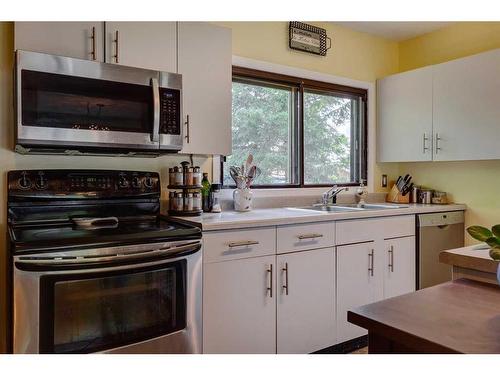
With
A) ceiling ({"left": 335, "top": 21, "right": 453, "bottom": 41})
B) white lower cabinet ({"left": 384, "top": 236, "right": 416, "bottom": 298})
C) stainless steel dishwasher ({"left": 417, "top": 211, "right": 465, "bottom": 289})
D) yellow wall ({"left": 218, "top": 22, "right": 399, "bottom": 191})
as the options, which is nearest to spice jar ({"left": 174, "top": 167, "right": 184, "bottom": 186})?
yellow wall ({"left": 218, "top": 22, "right": 399, "bottom": 191})

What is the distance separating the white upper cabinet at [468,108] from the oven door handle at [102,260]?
7.24 feet

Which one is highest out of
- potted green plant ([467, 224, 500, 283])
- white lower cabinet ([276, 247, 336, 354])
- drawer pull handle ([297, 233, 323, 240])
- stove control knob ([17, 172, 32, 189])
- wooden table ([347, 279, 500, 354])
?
stove control knob ([17, 172, 32, 189])

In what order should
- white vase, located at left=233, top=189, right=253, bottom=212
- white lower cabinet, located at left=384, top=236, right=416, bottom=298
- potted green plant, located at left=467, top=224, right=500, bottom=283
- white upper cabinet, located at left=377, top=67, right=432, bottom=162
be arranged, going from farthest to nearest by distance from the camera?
white upper cabinet, located at left=377, top=67, right=432, bottom=162, white lower cabinet, located at left=384, top=236, right=416, bottom=298, white vase, located at left=233, top=189, right=253, bottom=212, potted green plant, located at left=467, top=224, right=500, bottom=283

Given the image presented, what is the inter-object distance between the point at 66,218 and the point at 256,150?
1408 millimetres

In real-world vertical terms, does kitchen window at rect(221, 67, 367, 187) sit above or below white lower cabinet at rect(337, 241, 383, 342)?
above

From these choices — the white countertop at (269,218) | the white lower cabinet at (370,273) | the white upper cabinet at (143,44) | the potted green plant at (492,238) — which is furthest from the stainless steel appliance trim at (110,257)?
the potted green plant at (492,238)

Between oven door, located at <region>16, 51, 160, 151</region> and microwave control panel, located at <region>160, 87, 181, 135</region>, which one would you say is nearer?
oven door, located at <region>16, 51, 160, 151</region>

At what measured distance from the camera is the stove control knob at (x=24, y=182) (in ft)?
6.48

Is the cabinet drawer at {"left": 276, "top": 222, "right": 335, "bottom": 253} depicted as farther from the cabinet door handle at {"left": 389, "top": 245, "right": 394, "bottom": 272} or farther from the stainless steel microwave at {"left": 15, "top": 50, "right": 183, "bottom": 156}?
the stainless steel microwave at {"left": 15, "top": 50, "right": 183, "bottom": 156}

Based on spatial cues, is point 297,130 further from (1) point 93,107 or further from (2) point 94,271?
(2) point 94,271

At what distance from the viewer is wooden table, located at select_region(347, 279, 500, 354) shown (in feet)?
2.67

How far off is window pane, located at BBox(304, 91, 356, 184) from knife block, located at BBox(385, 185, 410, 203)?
0.39m

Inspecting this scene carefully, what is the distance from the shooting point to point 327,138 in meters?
3.34
